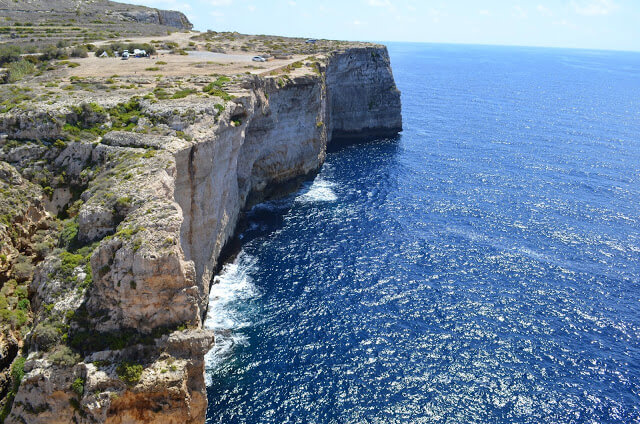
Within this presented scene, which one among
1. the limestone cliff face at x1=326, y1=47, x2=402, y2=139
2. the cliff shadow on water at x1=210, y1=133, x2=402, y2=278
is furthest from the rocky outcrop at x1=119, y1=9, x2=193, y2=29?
the cliff shadow on water at x1=210, y1=133, x2=402, y2=278

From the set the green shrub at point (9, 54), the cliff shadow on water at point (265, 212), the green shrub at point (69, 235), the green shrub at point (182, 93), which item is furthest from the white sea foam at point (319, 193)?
the green shrub at point (9, 54)

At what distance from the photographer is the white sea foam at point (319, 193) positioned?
80125 millimetres

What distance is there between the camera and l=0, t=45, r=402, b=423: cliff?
87.6 ft

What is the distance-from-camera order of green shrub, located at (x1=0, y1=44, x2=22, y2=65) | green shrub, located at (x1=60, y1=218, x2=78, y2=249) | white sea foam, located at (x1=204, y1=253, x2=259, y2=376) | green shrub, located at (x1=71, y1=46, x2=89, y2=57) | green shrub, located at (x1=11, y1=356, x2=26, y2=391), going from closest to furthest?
green shrub, located at (x1=11, y1=356, x2=26, y2=391)
green shrub, located at (x1=60, y1=218, x2=78, y2=249)
white sea foam, located at (x1=204, y1=253, x2=259, y2=376)
green shrub, located at (x1=0, y1=44, x2=22, y2=65)
green shrub, located at (x1=71, y1=46, x2=89, y2=57)

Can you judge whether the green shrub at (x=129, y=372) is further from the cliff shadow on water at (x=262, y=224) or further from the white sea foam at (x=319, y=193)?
the white sea foam at (x=319, y=193)

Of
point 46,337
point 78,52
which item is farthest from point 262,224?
point 78,52

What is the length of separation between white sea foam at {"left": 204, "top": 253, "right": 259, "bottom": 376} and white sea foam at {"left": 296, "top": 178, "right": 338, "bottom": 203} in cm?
2168

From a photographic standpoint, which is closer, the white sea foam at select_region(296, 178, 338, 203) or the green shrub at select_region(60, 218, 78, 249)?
the green shrub at select_region(60, 218, 78, 249)

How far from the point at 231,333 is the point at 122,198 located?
64.2ft

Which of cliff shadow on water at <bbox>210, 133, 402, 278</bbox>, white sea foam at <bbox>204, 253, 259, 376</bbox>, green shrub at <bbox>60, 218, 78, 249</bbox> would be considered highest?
green shrub at <bbox>60, 218, 78, 249</bbox>

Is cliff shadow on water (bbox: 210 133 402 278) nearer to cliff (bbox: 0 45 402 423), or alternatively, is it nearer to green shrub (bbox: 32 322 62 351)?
cliff (bbox: 0 45 402 423)

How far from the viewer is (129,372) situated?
26641mm

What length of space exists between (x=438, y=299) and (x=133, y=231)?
3555 centimetres

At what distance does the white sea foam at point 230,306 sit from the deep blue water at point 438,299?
0.66 ft
